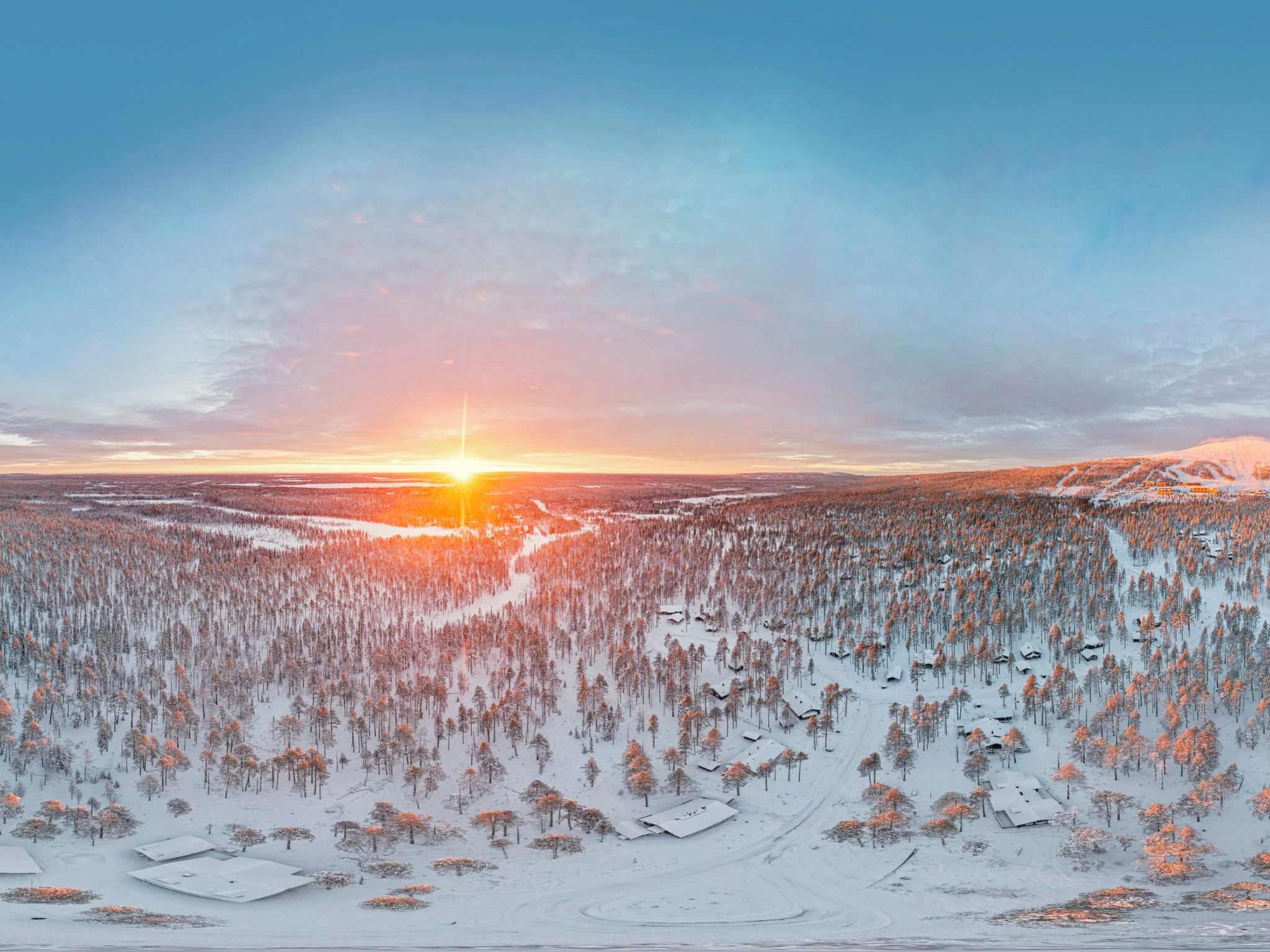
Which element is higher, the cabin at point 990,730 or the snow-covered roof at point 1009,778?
the cabin at point 990,730

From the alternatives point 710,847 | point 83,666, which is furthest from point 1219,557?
point 83,666

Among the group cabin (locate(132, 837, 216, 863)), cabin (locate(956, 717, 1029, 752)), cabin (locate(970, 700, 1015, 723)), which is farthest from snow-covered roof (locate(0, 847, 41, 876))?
cabin (locate(970, 700, 1015, 723))

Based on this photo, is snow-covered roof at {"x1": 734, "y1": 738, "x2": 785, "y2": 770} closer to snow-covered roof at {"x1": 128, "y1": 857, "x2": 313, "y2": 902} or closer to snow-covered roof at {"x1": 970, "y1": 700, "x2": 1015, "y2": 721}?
snow-covered roof at {"x1": 970, "y1": 700, "x2": 1015, "y2": 721}

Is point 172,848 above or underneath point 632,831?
above

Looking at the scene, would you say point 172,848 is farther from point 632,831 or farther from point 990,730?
point 990,730

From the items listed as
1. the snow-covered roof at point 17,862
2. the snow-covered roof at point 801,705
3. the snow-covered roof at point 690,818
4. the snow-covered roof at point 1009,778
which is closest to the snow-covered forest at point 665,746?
the snow-covered roof at point 801,705

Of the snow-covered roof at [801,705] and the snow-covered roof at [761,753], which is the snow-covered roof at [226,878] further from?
the snow-covered roof at [801,705]

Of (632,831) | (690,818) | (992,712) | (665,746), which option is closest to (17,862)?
(632,831)
